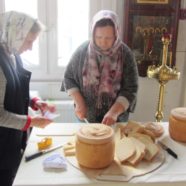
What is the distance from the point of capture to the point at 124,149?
3.59ft

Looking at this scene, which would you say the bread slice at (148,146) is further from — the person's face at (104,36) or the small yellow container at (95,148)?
the person's face at (104,36)

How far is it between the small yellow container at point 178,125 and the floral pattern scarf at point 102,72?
0.42m

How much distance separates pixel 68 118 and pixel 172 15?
1.04 meters

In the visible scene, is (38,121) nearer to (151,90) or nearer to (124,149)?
(124,149)

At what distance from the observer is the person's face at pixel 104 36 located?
58.3 inches

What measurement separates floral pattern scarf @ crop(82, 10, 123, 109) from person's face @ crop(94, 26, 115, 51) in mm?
53

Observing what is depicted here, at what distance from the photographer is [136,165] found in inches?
41.1

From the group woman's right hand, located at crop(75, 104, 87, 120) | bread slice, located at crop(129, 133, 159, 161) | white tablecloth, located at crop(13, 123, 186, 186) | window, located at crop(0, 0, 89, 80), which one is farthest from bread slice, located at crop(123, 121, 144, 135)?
window, located at crop(0, 0, 89, 80)

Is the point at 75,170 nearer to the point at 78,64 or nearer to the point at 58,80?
the point at 78,64

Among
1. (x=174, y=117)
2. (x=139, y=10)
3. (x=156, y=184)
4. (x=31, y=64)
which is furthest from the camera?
(x=31, y=64)

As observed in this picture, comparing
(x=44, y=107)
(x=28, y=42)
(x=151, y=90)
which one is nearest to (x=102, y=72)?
(x=44, y=107)

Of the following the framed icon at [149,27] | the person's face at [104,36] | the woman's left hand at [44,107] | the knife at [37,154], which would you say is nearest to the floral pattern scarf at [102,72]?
the person's face at [104,36]

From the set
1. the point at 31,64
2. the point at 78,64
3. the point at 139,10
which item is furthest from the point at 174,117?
the point at 31,64

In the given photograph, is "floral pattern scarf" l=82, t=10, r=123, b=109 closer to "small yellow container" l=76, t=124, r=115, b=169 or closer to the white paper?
the white paper
